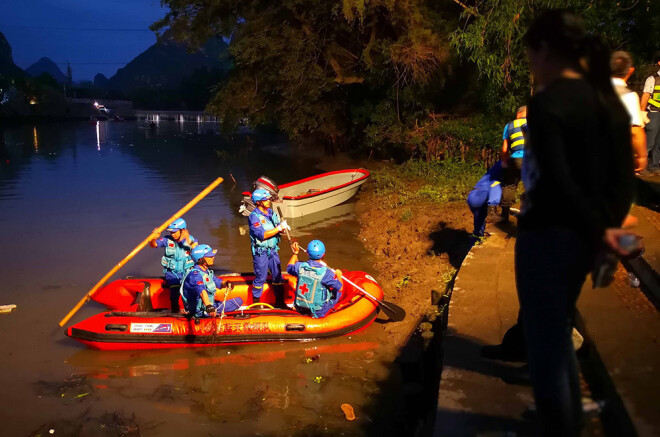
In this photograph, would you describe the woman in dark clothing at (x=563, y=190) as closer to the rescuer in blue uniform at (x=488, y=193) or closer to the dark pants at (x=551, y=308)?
the dark pants at (x=551, y=308)

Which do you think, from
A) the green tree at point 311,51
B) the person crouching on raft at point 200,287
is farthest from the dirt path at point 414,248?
the green tree at point 311,51

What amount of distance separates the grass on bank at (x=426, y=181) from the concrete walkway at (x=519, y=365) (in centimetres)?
703

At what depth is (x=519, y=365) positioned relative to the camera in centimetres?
380

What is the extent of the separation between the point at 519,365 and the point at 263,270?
453 cm

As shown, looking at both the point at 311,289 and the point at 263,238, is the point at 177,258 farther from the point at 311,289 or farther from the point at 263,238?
the point at 311,289

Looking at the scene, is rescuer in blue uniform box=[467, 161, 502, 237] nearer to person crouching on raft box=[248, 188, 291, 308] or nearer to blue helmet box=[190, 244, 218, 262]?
person crouching on raft box=[248, 188, 291, 308]

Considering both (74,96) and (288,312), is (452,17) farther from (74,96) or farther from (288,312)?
(74,96)

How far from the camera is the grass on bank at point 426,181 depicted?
42.7 ft

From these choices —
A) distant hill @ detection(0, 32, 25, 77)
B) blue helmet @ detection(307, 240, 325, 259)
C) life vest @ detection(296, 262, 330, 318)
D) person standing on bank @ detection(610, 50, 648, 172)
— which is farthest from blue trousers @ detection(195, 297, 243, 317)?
distant hill @ detection(0, 32, 25, 77)

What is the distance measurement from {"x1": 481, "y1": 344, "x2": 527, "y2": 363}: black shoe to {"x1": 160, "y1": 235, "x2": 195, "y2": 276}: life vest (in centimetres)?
483

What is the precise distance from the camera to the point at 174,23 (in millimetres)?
18234

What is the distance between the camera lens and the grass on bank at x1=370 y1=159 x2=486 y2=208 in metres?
13.0

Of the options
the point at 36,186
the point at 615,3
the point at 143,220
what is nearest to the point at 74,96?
the point at 36,186

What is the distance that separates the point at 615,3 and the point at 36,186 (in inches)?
780
